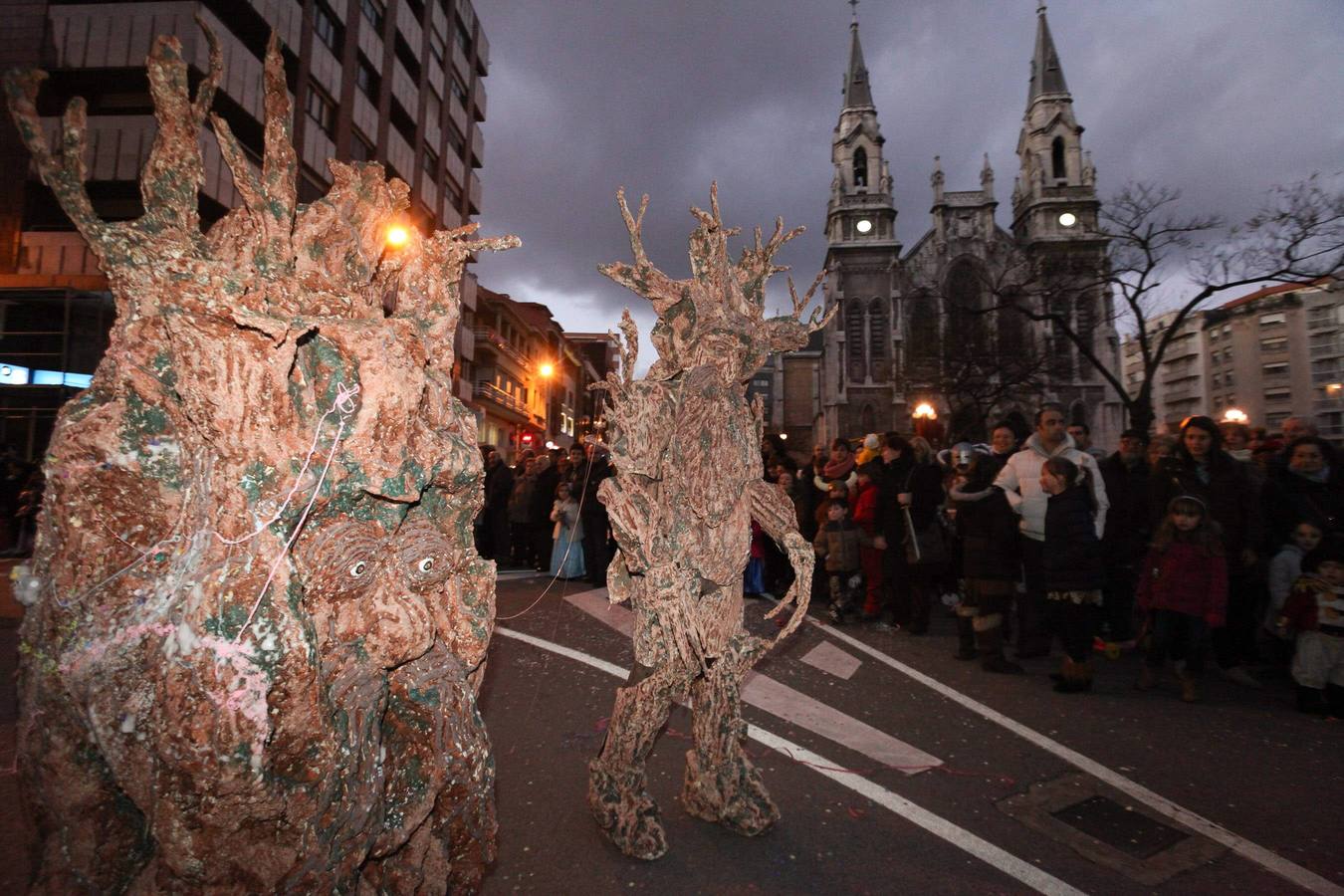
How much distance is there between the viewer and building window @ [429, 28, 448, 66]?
90.0 feet

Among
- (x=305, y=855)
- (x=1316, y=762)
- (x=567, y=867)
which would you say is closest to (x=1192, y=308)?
(x=1316, y=762)

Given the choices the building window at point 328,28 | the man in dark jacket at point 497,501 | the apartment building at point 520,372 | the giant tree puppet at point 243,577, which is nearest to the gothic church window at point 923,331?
the apartment building at point 520,372

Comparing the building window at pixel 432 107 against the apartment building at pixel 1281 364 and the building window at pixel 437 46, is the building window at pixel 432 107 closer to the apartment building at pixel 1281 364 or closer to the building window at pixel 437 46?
the building window at pixel 437 46

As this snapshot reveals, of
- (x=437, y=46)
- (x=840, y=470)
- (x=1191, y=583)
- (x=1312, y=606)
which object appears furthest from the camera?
(x=437, y=46)

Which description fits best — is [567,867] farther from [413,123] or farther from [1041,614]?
[413,123]

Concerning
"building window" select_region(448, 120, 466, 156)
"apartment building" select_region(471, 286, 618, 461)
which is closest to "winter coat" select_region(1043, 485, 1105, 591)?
"apartment building" select_region(471, 286, 618, 461)

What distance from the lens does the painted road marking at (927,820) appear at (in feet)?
8.69

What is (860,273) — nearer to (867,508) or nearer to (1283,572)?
(867,508)

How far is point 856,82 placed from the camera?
174 ft

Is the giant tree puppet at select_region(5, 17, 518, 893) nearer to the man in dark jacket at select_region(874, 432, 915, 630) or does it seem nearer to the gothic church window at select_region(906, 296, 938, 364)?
the man in dark jacket at select_region(874, 432, 915, 630)

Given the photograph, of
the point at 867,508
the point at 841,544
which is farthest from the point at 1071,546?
the point at 841,544

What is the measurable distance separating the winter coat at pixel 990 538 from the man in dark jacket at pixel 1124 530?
3.19ft

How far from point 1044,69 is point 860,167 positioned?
14.7 metres

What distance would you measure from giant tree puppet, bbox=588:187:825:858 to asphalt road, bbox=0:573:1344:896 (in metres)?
0.22
